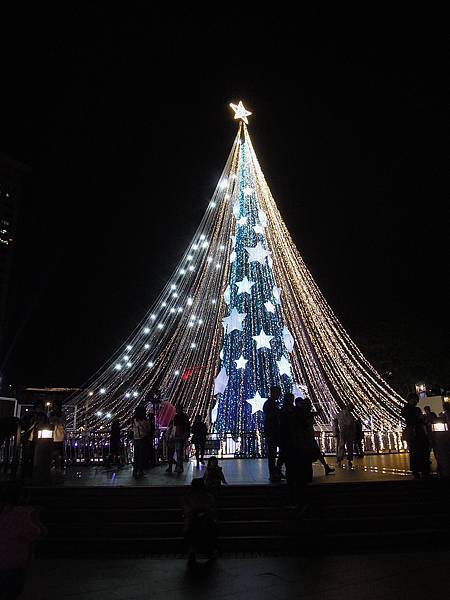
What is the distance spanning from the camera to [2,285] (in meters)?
57.0

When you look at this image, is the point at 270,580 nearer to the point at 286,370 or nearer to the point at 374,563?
the point at 374,563

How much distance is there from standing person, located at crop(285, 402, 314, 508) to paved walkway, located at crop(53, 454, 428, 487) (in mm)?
1451

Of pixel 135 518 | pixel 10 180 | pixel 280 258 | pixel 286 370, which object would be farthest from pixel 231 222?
pixel 10 180

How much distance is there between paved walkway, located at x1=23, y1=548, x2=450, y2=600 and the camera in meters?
4.86

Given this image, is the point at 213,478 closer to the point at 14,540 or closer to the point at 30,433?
the point at 14,540

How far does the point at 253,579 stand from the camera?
5.39 meters

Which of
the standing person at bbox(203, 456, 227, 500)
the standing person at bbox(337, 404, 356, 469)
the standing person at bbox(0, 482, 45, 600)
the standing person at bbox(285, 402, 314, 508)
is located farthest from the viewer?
the standing person at bbox(337, 404, 356, 469)

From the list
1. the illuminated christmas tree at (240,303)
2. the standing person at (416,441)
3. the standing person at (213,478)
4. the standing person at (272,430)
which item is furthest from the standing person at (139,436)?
the standing person at (416,441)

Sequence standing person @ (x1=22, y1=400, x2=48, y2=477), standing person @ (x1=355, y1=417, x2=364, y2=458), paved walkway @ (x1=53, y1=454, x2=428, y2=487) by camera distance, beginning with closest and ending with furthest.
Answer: paved walkway @ (x1=53, y1=454, x2=428, y2=487) < standing person @ (x1=22, y1=400, x2=48, y2=477) < standing person @ (x1=355, y1=417, x2=364, y2=458)

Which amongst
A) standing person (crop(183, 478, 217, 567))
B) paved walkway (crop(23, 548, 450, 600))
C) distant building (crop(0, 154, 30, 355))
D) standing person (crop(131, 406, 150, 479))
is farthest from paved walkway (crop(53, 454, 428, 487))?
distant building (crop(0, 154, 30, 355))

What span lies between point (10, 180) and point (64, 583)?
69252mm

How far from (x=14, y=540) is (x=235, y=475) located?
289 inches

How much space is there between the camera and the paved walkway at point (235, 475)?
9.44 m

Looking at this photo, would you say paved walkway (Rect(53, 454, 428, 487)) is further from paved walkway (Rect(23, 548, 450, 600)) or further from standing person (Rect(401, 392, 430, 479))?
paved walkway (Rect(23, 548, 450, 600))
